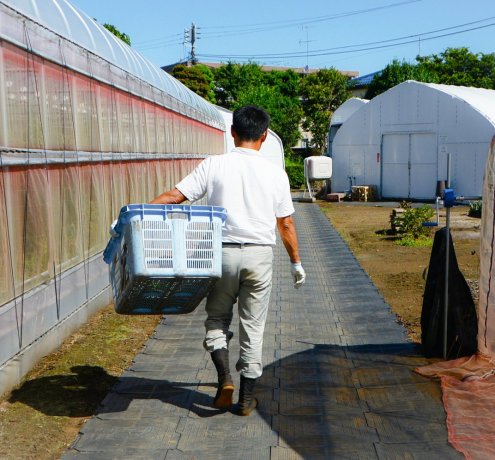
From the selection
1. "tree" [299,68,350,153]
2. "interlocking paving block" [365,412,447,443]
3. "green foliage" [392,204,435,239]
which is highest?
"tree" [299,68,350,153]

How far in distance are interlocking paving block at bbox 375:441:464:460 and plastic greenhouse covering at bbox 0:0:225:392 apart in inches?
97.9

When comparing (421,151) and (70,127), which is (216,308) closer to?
(70,127)

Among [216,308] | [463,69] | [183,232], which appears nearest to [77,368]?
[216,308]

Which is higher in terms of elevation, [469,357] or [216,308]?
[216,308]

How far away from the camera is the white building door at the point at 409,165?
2452 cm

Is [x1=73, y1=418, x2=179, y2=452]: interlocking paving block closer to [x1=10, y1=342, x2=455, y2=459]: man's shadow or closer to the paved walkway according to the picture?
the paved walkway

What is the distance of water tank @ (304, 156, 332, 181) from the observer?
26141 millimetres

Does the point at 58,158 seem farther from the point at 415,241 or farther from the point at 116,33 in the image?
the point at 116,33

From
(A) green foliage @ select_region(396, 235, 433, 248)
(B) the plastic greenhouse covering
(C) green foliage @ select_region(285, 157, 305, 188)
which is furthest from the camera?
(C) green foliage @ select_region(285, 157, 305, 188)

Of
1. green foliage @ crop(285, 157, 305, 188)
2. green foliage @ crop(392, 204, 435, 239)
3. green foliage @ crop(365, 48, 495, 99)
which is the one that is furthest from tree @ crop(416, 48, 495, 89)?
green foliage @ crop(392, 204, 435, 239)

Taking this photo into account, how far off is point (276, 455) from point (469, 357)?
2.05 metres

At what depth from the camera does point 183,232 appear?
12.9 ft

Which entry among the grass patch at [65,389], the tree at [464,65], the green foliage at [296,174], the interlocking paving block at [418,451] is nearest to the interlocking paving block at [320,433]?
the interlocking paving block at [418,451]

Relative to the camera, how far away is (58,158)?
633cm
